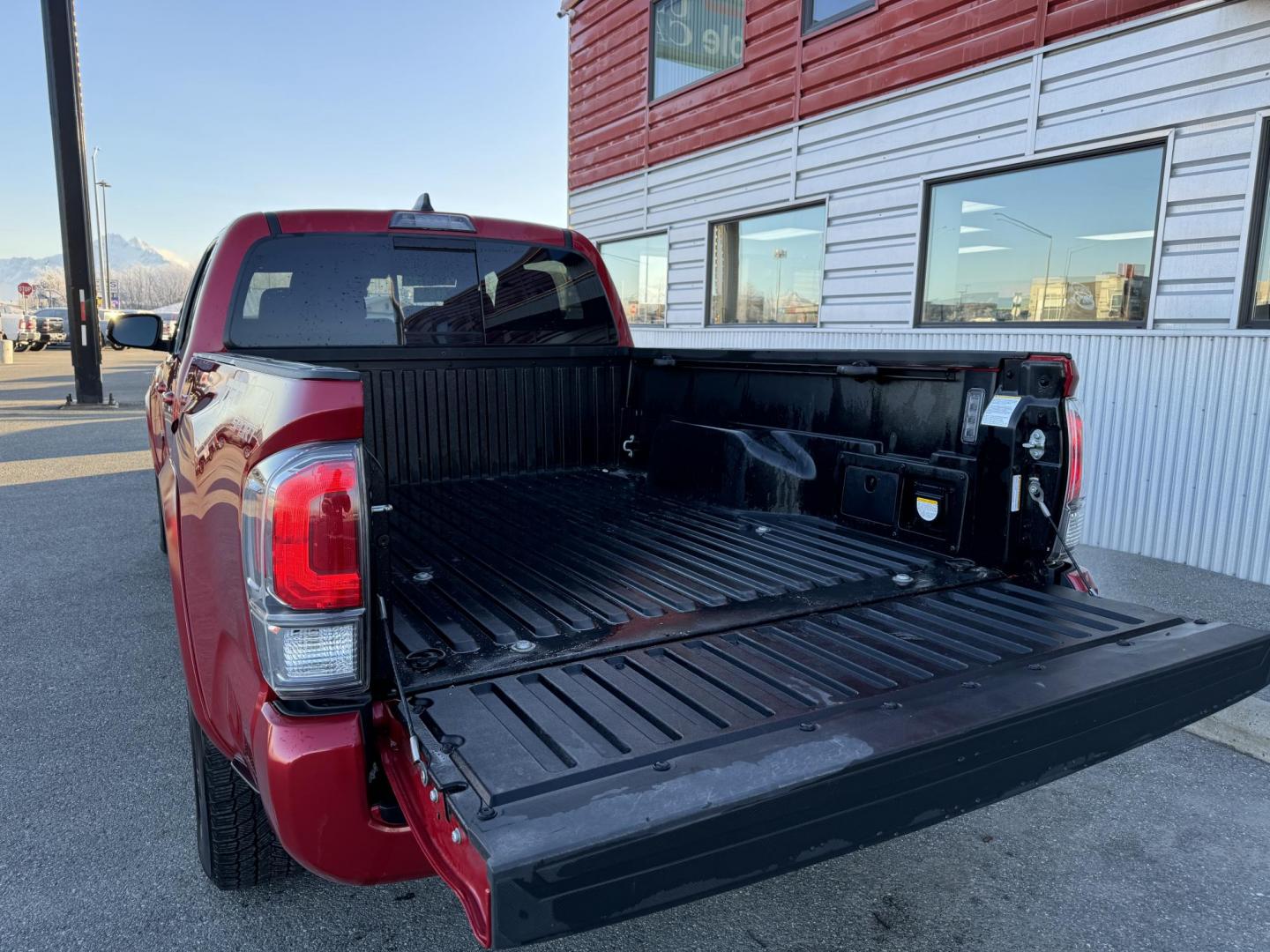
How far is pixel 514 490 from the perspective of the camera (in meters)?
3.90

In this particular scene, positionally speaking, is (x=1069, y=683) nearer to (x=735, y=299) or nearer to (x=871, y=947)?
(x=871, y=947)

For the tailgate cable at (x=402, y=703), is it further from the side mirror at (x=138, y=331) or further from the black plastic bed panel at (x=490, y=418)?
the side mirror at (x=138, y=331)

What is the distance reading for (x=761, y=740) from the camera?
5.16 feet

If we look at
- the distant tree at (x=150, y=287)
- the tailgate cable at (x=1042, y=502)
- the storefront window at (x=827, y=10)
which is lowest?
the tailgate cable at (x=1042, y=502)

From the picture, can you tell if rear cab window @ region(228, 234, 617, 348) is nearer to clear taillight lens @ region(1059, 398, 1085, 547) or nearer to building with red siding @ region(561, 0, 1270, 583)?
clear taillight lens @ region(1059, 398, 1085, 547)

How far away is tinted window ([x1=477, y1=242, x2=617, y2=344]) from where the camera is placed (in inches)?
157

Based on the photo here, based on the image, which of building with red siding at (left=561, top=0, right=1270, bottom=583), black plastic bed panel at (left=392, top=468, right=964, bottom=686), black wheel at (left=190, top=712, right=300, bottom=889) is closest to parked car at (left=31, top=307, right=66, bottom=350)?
building with red siding at (left=561, top=0, right=1270, bottom=583)

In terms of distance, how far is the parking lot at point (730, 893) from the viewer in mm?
2229

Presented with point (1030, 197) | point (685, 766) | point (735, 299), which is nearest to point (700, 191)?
point (735, 299)

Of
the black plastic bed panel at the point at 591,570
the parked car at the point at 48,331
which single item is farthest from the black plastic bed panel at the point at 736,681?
the parked car at the point at 48,331

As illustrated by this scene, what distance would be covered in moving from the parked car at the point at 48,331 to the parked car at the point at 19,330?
31 cm

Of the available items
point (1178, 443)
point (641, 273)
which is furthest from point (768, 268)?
point (1178, 443)

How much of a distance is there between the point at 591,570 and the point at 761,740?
47.6 inches

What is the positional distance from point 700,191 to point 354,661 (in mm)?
9041
